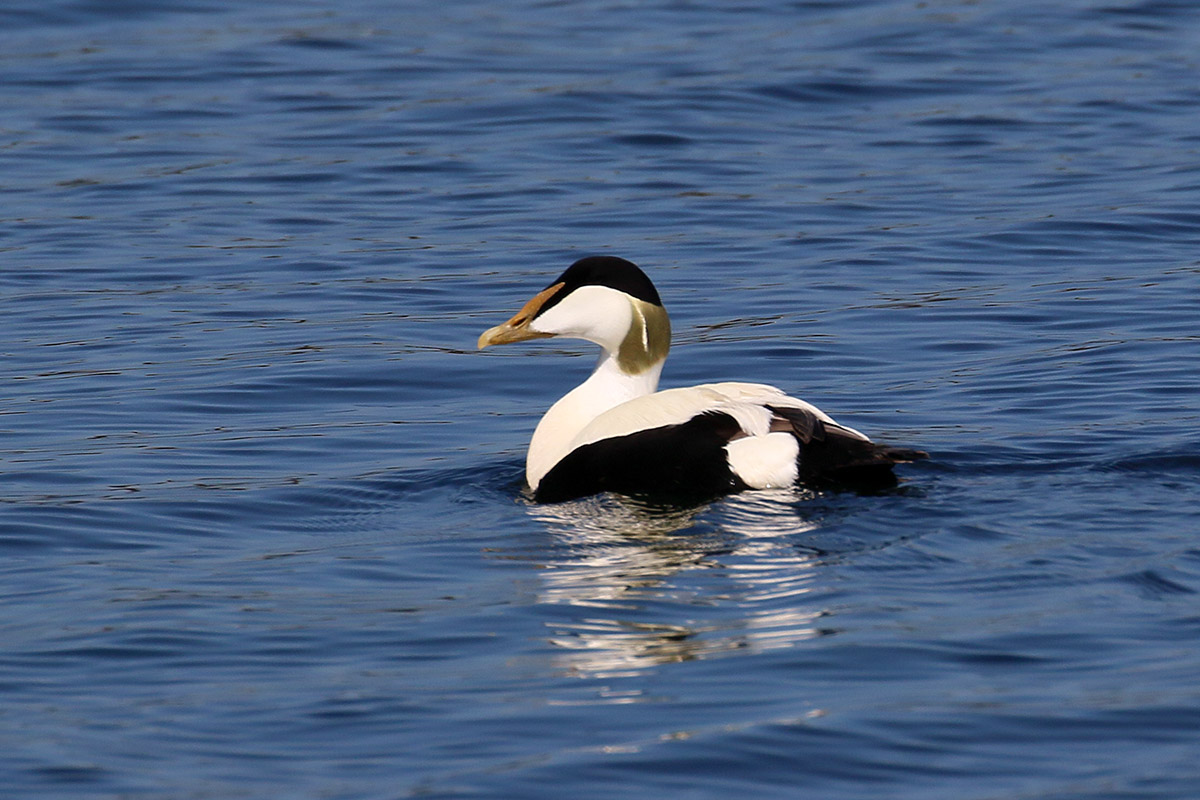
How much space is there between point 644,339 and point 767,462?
0.95m

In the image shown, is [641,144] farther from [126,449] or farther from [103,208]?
[126,449]

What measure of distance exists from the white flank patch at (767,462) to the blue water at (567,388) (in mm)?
113

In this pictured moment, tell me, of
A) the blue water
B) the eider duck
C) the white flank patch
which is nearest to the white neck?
the eider duck

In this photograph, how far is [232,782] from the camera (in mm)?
4438

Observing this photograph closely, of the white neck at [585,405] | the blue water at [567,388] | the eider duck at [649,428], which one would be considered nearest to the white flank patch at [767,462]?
the eider duck at [649,428]

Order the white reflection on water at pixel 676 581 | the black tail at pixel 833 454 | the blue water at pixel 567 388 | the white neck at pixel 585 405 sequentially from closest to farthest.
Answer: the blue water at pixel 567 388, the white reflection on water at pixel 676 581, the black tail at pixel 833 454, the white neck at pixel 585 405

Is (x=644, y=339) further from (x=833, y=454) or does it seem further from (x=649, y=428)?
(x=833, y=454)

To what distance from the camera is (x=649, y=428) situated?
6863 millimetres

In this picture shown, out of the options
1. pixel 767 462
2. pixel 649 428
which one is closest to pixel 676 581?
pixel 767 462

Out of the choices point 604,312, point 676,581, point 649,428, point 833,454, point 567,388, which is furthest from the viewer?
point 567,388

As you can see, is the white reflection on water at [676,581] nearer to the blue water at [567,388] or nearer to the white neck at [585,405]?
the blue water at [567,388]

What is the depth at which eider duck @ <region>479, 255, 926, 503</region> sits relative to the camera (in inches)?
263

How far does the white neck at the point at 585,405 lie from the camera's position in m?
7.30

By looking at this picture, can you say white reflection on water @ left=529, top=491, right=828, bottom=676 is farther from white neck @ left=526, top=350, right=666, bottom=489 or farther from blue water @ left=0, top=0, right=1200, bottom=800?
white neck @ left=526, top=350, right=666, bottom=489
